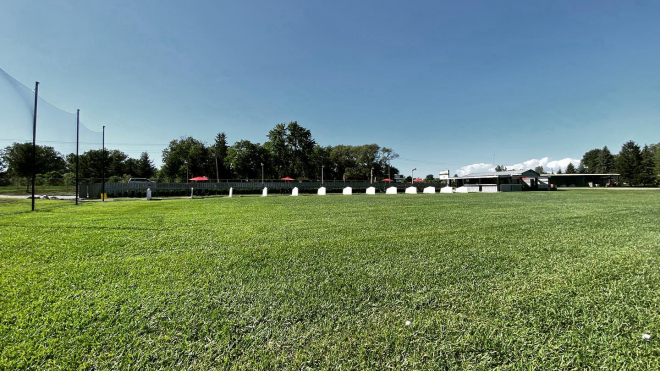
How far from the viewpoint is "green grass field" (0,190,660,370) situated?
1150 millimetres

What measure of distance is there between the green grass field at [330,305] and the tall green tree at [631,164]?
6061cm

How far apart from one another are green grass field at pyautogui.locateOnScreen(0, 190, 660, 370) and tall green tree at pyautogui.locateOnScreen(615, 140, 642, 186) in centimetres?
6061

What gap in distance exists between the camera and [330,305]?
5.26ft

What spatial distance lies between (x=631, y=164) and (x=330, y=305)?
64.5 m

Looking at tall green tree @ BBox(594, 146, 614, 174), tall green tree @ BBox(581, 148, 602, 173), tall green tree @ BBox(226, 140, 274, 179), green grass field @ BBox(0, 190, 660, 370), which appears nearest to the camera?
green grass field @ BBox(0, 190, 660, 370)

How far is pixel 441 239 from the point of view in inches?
137

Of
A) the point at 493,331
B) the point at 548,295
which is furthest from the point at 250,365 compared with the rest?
the point at 548,295

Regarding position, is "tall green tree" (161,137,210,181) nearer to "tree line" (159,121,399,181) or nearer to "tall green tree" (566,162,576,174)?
"tree line" (159,121,399,181)

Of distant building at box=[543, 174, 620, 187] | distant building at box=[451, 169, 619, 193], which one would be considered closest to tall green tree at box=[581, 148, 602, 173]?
distant building at box=[543, 174, 620, 187]

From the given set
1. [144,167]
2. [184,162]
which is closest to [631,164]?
[184,162]

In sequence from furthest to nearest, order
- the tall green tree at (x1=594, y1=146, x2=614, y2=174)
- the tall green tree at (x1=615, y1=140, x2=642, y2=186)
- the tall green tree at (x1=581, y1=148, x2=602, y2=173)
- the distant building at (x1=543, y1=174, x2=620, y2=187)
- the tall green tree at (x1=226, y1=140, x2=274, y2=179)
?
the tall green tree at (x1=581, y1=148, x2=602, y2=173) < the tall green tree at (x1=594, y1=146, x2=614, y2=174) < the distant building at (x1=543, y1=174, x2=620, y2=187) < the tall green tree at (x1=226, y1=140, x2=274, y2=179) < the tall green tree at (x1=615, y1=140, x2=642, y2=186)

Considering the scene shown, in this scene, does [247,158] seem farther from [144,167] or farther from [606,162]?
[606,162]

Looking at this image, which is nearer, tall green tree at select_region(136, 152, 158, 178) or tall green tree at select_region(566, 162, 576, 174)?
tall green tree at select_region(136, 152, 158, 178)

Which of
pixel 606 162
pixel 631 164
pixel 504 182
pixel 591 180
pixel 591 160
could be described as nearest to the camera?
pixel 504 182
